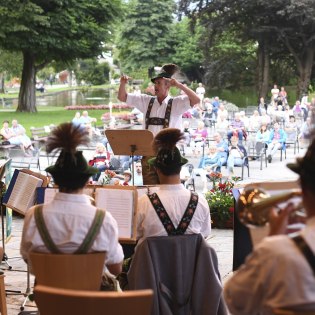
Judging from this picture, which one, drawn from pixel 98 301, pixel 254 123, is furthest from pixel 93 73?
pixel 98 301

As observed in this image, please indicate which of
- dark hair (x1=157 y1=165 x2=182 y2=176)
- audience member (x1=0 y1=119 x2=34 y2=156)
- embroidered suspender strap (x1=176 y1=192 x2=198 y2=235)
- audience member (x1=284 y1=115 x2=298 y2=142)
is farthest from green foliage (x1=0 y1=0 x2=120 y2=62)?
Result: embroidered suspender strap (x1=176 y1=192 x2=198 y2=235)

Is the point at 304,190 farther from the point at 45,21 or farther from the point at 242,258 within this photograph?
the point at 45,21

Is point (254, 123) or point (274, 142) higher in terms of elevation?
point (254, 123)

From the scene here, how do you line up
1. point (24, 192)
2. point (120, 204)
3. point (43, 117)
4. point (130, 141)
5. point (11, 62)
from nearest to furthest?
point (120, 204)
point (24, 192)
point (130, 141)
point (43, 117)
point (11, 62)

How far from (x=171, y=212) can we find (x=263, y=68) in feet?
102

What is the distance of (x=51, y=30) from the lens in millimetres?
26891

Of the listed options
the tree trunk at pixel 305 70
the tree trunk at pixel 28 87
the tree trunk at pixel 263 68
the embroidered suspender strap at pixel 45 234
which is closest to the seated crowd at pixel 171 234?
the embroidered suspender strap at pixel 45 234

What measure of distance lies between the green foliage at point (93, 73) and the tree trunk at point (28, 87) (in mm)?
12980

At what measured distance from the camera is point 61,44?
27141mm

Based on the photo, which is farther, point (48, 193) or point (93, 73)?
point (93, 73)

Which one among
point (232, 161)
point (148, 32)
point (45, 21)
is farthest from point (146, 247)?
point (148, 32)

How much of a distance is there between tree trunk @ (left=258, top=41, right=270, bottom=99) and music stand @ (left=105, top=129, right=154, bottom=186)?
27950 millimetres

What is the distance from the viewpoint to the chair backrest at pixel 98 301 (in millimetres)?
2520

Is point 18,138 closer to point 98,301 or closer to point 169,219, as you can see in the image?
point 169,219
